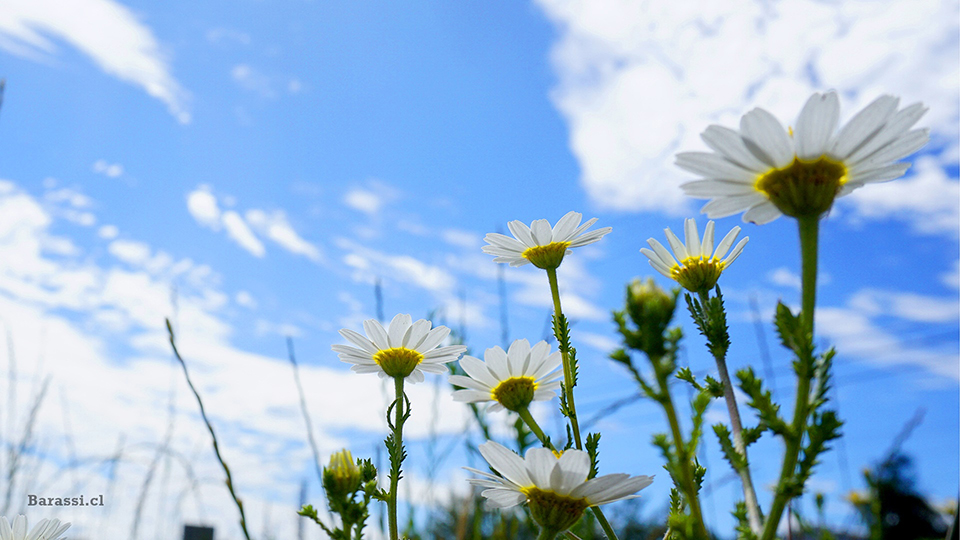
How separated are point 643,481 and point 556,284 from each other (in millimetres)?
549

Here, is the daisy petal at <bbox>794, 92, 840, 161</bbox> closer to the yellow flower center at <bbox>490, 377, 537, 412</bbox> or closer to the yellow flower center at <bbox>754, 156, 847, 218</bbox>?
the yellow flower center at <bbox>754, 156, 847, 218</bbox>

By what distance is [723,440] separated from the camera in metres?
0.77

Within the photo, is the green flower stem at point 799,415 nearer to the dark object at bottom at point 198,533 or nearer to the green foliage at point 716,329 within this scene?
the green foliage at point 716,329

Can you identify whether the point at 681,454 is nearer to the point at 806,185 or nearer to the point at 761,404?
the point at 761,404

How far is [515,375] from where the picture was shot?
1.23 meters

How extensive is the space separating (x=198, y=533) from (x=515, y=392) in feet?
14.2

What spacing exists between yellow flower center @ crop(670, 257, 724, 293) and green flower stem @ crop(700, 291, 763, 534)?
2.1 inches

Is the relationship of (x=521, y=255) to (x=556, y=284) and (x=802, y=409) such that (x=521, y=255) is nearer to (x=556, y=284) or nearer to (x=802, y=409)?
(x=556, y=284)

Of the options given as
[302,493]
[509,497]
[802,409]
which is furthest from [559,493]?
[302,493]

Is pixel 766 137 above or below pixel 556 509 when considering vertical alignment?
above

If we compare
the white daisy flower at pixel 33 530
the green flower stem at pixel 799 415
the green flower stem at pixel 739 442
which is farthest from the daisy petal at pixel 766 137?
the white daisy flower at pixel 33 530

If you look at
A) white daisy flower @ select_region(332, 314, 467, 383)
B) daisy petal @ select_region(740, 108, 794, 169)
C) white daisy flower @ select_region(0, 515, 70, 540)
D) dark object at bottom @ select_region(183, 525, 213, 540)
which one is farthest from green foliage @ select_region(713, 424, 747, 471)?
dark object at bottom @ select_region(183, 525, 213, 540)

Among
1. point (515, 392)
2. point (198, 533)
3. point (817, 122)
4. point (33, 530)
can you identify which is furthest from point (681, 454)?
point (198, 533)

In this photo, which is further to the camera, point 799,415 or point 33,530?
point 33,530
